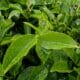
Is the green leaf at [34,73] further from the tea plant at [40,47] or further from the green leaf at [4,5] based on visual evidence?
the green leaf at [4,5]

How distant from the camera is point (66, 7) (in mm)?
2041

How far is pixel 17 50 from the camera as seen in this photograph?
4.66ft

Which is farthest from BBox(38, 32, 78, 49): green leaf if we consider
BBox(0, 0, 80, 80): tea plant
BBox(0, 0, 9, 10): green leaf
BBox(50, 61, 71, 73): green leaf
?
BBox(0, 0, 9, 10): green leaf

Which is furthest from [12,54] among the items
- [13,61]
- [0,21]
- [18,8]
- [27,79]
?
[18,8]

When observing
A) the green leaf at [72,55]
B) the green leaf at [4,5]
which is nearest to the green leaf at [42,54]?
the green leaf at [72,55]

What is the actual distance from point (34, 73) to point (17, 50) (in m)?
0.18

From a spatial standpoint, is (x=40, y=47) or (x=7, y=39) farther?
(x=7, y=39)

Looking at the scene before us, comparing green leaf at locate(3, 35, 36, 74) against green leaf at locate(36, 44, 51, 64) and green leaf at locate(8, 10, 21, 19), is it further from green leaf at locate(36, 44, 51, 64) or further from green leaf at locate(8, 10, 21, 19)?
green leaf at locate(8, 10, 21, 19)

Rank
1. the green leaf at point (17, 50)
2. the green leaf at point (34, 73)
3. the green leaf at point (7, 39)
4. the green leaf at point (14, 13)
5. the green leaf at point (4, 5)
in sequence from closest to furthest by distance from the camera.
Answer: the green leaf at point (17, 50), the green leaf at point (34, 73), the green leaf at point (7, 39), the green leaf at point (14, 13), the green leaf at point (4, 5)

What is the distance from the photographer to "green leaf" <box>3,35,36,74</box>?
4.50ft

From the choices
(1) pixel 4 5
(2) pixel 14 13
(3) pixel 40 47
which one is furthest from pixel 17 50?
(1) pixel 4 5

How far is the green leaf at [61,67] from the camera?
145 cm

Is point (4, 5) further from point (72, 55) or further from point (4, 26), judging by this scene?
point (72, 55)

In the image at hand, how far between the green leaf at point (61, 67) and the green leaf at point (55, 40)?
0.12 meters
